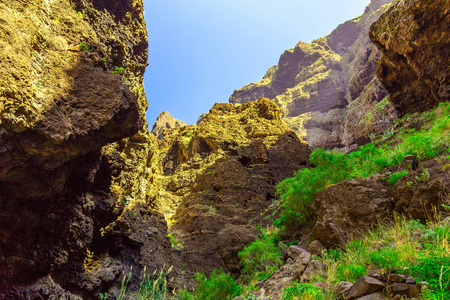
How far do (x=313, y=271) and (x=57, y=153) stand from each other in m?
5.05

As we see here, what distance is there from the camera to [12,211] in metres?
4.39

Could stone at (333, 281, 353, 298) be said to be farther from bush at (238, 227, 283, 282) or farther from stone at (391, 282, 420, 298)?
bush at (238, 227, 283, 282)

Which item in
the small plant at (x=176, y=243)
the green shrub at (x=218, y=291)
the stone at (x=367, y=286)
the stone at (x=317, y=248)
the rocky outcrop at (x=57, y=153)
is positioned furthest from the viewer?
the small plant at (x=176, y=243)

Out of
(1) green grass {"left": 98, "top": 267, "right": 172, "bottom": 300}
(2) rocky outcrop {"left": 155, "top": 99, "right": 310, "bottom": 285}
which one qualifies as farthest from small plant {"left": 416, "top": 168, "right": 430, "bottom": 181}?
(2) rocky outcrop {"left": 155, "top": 99, "right": 310, "bottom": 285}

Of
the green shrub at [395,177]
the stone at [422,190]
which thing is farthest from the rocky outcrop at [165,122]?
the stone at [422,190]

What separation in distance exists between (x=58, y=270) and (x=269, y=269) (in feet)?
18.4

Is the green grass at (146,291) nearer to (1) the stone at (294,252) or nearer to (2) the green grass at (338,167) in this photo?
(1) the stone at (294,252)

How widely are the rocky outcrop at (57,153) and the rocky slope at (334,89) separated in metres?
22.9

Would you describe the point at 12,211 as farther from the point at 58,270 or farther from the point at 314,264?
the point at 314,264

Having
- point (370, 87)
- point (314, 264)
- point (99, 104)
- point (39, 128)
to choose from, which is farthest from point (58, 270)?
point (370, 87)

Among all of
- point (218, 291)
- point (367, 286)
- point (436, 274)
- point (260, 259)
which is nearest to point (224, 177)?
point (260, 259)

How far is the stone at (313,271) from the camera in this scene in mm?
4219

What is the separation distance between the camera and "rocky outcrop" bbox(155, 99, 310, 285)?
43.9 ft

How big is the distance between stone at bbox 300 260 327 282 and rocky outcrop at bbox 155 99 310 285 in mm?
7955
